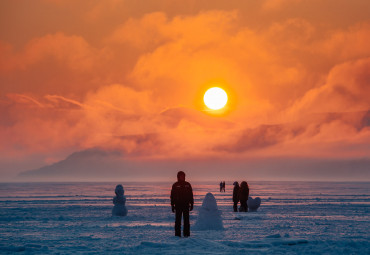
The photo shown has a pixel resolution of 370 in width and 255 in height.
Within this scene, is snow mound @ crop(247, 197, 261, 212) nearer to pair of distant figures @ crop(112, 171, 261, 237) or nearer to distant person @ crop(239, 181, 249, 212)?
distant person @ crop(239, 181, 249, 212)

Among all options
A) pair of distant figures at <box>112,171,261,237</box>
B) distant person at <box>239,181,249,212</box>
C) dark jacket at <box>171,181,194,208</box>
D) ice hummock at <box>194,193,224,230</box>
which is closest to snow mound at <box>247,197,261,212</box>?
distant person at <box>239,181,249,212</box>

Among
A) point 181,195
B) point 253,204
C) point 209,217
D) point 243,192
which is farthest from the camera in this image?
point 253,204

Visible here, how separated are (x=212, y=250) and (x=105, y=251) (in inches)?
110

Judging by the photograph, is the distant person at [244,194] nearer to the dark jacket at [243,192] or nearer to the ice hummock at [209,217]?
the dark jacket at [243,192]

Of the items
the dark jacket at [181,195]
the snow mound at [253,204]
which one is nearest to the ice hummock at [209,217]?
the dark jacket at [181,195]

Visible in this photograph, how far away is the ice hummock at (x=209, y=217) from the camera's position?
20328 millimetres

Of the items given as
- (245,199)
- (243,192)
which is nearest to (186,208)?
(243,192)

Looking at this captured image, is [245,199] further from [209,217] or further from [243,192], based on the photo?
[209,217]

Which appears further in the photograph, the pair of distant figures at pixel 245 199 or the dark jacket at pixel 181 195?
the pair of distant figures at pixel 245 199

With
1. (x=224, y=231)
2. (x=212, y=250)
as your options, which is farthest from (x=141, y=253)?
(x=224, y=231)

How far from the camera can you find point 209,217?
20516mm

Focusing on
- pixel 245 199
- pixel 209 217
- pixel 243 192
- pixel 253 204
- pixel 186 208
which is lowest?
pixel 209 217

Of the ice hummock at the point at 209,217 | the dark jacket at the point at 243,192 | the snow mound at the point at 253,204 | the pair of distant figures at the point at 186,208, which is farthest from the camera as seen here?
the snow mound at the point at 253,204

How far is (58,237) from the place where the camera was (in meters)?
17.6
